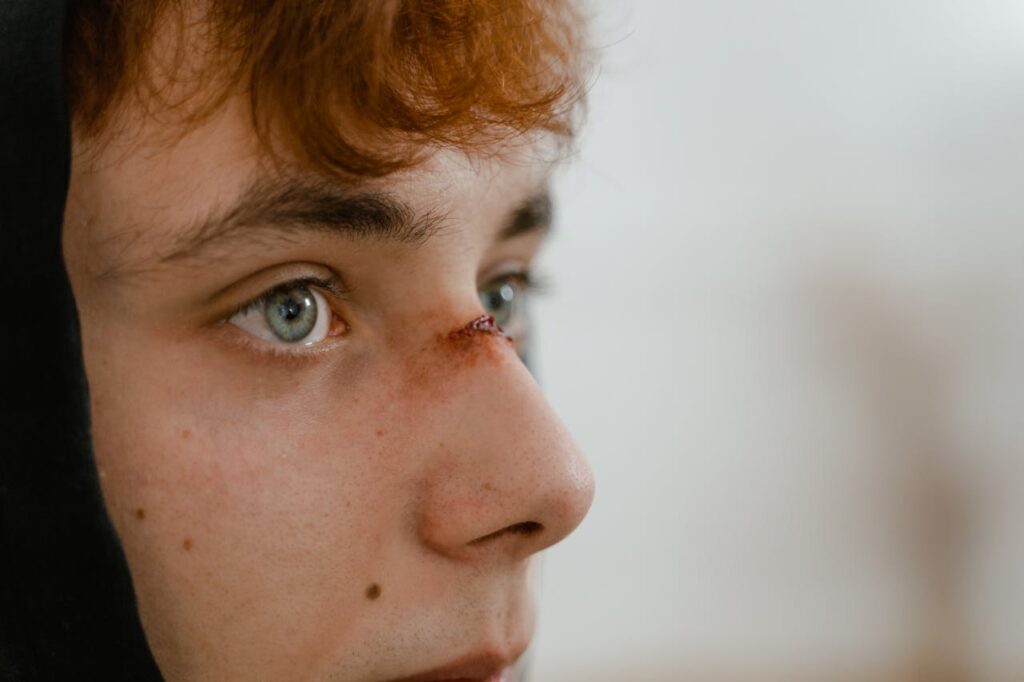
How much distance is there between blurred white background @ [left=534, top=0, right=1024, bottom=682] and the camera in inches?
83.2

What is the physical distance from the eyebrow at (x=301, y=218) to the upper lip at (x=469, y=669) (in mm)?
261

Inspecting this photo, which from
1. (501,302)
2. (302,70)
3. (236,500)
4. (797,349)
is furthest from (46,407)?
(797,349)

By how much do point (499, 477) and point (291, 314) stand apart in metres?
0.16

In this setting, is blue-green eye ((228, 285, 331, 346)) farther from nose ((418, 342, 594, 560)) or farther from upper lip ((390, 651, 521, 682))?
upper lip ((390, 651, 521, 682))

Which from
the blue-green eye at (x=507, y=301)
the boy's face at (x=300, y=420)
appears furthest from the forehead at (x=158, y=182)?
the blue-green eye at (x=507, y=301)

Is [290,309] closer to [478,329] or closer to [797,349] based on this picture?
[478,329]

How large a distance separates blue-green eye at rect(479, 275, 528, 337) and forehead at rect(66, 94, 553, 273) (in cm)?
26

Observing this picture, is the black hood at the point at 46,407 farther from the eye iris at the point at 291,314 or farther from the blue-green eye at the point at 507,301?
the blue-green eye at the point at 507,301

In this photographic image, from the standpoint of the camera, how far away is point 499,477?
27.7 inches

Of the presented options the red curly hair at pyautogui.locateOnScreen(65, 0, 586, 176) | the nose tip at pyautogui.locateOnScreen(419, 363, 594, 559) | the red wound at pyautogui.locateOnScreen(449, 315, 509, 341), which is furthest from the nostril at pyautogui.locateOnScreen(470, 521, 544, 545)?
the red curly hair at pyautogui.locateOnScreen(65, 0, 586, 176)

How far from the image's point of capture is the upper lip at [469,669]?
72 centimetres

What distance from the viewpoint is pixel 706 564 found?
86.0 inches

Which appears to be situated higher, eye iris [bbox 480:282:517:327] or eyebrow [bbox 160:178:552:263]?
eye iris [bbox 480:282:517:327]

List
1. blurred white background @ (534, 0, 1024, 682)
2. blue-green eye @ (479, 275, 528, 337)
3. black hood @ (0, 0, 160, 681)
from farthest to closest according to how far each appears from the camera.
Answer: blurred white background @ (534, 0, 1024, 682)
blue-green eye @ (479, 275, 528, 337)
black hood @ (0, 0, 160, 681)
